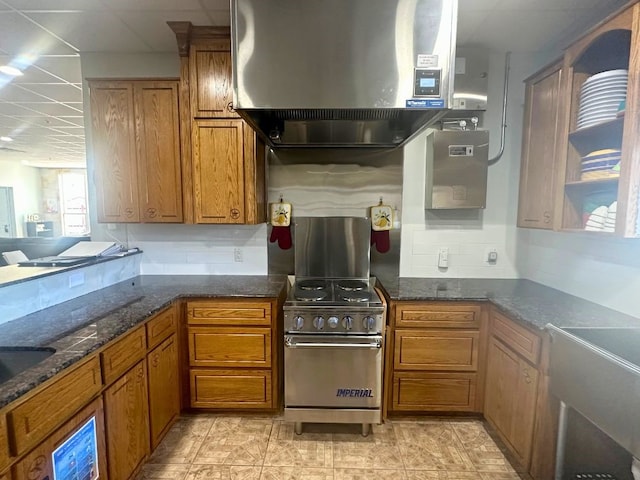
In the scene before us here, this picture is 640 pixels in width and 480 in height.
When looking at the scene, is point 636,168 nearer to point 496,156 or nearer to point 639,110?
point 639,110

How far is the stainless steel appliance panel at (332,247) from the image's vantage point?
2.66 metres

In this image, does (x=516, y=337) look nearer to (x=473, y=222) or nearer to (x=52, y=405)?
(x=473, y=222)

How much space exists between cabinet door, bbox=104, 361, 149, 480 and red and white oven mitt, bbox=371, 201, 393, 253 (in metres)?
1.84

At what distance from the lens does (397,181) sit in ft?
8.64

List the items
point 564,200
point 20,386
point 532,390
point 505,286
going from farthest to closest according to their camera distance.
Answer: point 505,286 < point 564,200 < point 532,390 < point 20,386

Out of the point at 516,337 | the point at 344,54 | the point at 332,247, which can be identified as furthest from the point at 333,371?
the point at 344,54

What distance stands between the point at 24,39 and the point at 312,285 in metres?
2.67

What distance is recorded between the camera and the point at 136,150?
7.63ft

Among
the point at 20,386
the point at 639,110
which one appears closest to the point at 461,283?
the point at 639,110

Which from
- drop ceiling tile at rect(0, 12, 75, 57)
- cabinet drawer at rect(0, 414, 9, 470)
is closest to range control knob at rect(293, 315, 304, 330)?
cabinet drawer at rect(0, 414, 9, 470)

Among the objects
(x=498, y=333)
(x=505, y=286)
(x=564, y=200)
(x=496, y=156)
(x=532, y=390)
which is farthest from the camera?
(x=496, y=156)

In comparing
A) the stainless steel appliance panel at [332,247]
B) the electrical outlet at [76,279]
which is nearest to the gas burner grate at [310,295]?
the stainless steel appliance panel at [332,247]

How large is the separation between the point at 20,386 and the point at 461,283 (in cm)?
254

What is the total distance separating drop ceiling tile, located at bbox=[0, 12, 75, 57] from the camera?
203 centimetres
